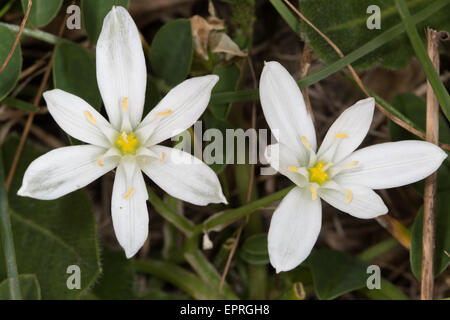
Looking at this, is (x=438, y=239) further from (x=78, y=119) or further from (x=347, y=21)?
(x=78, y=119)

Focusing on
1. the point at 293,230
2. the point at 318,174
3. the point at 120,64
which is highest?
the point at 120,64

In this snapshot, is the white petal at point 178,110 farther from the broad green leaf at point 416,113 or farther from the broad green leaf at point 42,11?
the broad green leaf at point 416,113

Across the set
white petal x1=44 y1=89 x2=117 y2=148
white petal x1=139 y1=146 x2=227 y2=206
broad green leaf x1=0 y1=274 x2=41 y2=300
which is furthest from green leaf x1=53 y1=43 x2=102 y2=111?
broad green leaf x1=0 y1=274 x2=41 y2=300

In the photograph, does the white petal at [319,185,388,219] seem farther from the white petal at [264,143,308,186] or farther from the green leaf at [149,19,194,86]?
the green leaf at [149,19,194,86]

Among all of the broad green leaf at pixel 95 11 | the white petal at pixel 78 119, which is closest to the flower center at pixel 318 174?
the white petal at pixel 78 119

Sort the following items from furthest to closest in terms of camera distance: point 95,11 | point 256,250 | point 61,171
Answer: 1. point 256,250
2. point 95,11
3. point 61,171

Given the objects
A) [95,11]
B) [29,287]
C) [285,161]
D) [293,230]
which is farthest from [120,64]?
[29,287]
